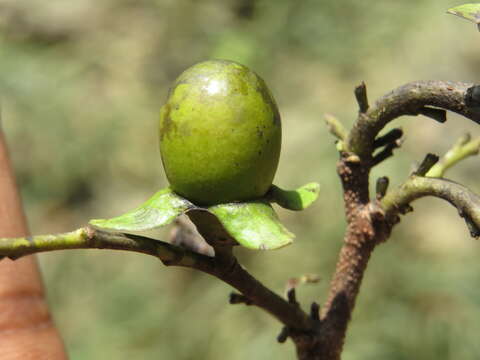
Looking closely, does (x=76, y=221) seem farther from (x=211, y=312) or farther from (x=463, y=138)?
(x=463, y=138)

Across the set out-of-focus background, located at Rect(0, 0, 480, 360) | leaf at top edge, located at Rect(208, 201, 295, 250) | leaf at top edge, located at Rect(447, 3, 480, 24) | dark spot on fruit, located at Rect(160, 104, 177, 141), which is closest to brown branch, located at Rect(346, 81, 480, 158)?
leaf at top edge, located at Rect(447, 3, 480, 24)

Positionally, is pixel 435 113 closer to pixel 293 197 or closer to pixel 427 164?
pixel 427 164

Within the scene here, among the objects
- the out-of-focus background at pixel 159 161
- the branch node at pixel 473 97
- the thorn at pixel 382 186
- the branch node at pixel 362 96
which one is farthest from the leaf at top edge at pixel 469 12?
the out-of-focus background at pixel 159 161

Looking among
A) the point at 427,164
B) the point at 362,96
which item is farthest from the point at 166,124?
the point at 427,164

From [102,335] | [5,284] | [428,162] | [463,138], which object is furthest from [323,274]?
[428,162]

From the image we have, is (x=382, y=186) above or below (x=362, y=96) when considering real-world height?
below

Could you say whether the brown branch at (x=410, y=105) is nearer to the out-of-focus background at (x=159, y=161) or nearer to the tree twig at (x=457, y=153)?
the tree twig at (x=457, y=153)
